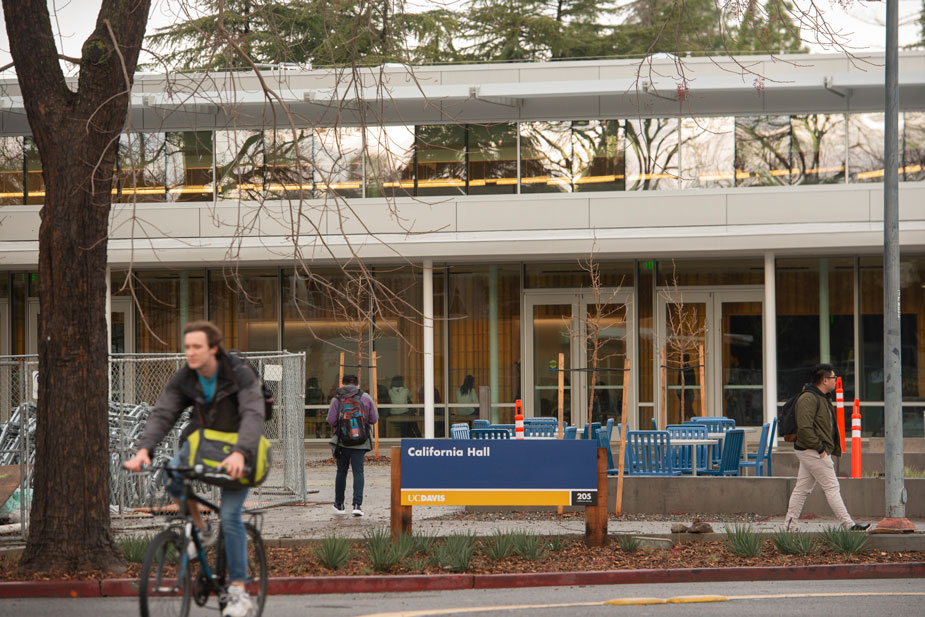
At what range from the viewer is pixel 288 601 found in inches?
352

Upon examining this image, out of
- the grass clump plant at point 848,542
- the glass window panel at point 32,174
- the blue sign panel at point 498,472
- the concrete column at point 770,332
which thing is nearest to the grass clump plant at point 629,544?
the blue sign panel at point 498,472

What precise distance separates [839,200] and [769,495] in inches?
413

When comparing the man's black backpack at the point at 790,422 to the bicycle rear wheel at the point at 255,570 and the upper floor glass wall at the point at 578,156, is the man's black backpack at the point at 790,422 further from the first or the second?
the upper floor glass wall at the point at 578,156

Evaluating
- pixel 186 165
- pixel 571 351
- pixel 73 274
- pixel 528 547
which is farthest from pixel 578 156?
pixel 73 274

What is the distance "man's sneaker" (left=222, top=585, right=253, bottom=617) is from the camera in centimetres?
662

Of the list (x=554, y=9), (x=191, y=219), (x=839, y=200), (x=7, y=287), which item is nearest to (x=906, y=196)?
(x=839, y=200)

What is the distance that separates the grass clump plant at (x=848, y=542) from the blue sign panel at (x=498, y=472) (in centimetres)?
225

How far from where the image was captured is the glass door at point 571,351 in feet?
81.4

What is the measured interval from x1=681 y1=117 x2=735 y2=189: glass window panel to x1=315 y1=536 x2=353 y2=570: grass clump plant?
15.1 m

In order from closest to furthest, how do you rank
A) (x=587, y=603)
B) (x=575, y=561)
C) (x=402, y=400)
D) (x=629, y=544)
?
(x=587, y=603), (x=575, y=561), (x=629, y=544), (x=402, y=400)

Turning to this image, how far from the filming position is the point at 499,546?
10281 mm

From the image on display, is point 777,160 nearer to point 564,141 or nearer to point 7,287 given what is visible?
point 564,141

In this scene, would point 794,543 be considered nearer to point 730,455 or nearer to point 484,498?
point 484,498

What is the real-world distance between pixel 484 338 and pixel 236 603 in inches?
735
